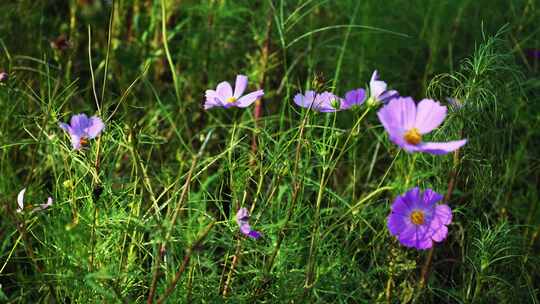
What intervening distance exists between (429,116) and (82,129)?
0.50 metres

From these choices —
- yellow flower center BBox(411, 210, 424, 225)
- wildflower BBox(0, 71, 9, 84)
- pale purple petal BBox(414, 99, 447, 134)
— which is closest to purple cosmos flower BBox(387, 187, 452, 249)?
yellow flower center BBox(411, 210, 424, 225)

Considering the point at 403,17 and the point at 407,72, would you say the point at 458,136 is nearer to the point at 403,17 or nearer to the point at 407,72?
the point at 407,72

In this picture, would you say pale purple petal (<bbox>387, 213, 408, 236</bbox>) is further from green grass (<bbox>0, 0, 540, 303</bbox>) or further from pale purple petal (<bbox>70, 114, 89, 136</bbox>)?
pale purple petal (<bbox>70, 114, 89, 136</bbox>)

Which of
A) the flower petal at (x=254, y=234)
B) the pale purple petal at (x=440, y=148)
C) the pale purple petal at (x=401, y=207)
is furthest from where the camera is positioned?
the flower petal at (x=254, y=234)

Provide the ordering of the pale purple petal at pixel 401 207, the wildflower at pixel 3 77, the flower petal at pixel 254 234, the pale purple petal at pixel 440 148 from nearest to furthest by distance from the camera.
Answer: the pale purple petal at pixel 440 148 < the pale purple petal at pixel 401 207 < the flower petal at pixel 254 234 < the wildflower at pixel 3 77

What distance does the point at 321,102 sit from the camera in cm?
106

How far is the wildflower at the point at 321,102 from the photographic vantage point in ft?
3.44

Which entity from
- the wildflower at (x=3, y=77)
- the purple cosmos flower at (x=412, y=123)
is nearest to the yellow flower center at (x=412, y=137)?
the purple cosmos flower at (x=412, y=123)

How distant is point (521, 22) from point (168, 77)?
0.99 metres

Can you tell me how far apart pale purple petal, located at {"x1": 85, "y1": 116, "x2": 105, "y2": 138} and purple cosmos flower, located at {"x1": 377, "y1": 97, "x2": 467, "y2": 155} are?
0.42 m

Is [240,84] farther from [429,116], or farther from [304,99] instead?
[429,116]

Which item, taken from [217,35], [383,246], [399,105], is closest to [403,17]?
[217,35]

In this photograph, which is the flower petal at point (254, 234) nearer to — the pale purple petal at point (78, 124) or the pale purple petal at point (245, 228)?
the pale purple petal at point (245, 228)

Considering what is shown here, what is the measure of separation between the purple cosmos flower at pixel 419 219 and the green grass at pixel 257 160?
28 millimetres
